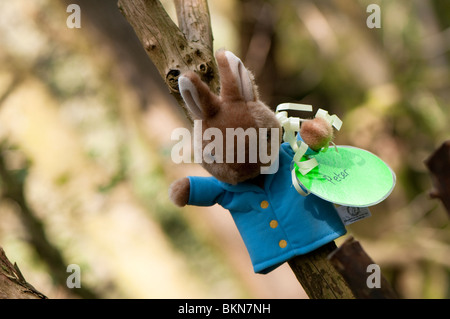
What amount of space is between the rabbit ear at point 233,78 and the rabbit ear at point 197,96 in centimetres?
2

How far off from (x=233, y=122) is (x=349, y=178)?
0.17m

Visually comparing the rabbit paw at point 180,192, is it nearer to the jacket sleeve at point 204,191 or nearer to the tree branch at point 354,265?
the jacket sleeve at point 204,191

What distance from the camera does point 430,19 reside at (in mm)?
2217

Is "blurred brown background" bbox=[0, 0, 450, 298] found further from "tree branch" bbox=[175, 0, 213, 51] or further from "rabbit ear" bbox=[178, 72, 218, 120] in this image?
"rabbit ear" bbox=[178, 72, 218, 120]

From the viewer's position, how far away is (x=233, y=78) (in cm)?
56

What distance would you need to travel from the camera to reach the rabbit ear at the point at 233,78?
55cm

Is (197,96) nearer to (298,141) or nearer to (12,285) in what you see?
(298,141)

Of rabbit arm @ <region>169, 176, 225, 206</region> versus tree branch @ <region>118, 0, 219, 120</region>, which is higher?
tree branch @ <region>118, 0, 219, 120</region>

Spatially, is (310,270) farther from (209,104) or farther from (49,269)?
(49,269)

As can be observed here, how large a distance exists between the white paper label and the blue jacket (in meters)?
0.01

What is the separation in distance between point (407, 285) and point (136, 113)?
1577mm

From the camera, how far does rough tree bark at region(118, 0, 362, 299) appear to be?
0.60 metres

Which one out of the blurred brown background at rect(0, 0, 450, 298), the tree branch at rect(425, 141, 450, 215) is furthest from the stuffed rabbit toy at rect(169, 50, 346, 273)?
the blurred brown background at rect(0, 0, 450, 298)

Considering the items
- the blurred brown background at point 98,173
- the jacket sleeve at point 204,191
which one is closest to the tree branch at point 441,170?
the jacket sleeve at point 204,191
